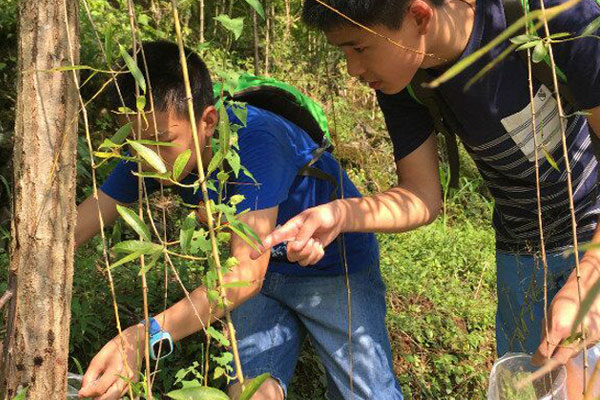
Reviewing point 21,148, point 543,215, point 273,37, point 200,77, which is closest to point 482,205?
point 273,37

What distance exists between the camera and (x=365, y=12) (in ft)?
6.50

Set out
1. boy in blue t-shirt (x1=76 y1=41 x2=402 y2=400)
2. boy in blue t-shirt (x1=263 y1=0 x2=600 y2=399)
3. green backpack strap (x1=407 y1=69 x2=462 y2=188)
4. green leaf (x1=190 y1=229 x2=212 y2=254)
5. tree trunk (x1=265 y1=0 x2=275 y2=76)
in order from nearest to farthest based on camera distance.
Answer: green leaf (x1=190 y1=229 x2=212 y2=254) → boy in blue t-shirt (x1=263 y1=0 x2=600 y2=399) → green backpack strap (x1=407 y1=69 x2=462 y2=188) → boy in blue t-shirt (x1=76 y1=41 x2=402 y2=400) → tree trunk (x1=265 y1=0 x2=275 y2=76)

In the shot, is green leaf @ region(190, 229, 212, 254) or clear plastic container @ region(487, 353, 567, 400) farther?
clear plastic container @ region(487, 353, 567, 400)

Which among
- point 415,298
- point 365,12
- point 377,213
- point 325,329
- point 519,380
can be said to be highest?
point 365,12

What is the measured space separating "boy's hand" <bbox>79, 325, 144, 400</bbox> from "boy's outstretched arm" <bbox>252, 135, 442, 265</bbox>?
1.23ft

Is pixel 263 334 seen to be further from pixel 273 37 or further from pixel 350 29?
pixel 273 37

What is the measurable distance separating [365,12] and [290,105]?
26.3 inches

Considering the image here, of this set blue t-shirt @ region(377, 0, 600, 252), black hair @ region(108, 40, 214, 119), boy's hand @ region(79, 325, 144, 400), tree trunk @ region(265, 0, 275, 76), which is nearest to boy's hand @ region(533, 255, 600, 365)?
blue t-shirt @ region(377, 0, 600, 252)

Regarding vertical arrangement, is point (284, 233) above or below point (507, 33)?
below

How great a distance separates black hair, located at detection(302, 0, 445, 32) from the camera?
1975 millimetres

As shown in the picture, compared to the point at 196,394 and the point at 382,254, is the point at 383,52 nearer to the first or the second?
the point at 196,394

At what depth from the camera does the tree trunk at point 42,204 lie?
59.2 inches

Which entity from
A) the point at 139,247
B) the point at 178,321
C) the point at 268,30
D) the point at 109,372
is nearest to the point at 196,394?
the point at 139,247

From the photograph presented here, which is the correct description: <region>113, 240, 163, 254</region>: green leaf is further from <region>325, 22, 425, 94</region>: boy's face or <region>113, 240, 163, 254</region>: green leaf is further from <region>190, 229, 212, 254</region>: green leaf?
<region>325, 22, 425, 94</region>: boy's face
